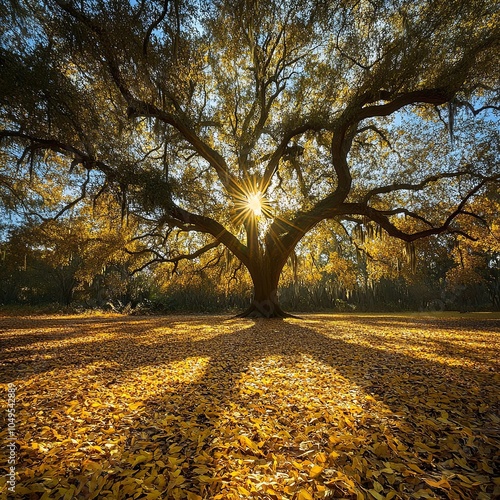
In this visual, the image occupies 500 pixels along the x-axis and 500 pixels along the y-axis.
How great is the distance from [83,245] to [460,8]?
47.2ft

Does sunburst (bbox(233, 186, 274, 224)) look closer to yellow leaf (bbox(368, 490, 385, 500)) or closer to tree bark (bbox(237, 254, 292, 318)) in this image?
tree bark (bbox(237, 254, 292, 318))

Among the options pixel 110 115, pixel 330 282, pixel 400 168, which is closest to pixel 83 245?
pixel 110 115

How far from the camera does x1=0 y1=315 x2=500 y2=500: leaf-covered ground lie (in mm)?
1465

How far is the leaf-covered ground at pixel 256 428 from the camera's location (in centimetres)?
146

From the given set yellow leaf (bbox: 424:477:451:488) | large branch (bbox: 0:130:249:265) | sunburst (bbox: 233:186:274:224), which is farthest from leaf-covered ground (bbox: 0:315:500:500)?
sunburst (bbox: 233:186:274:224)

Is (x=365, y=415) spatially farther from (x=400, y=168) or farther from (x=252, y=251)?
(x=400, y=168)

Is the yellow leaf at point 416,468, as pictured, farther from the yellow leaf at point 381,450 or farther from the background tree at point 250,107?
the background tree at point 250,107

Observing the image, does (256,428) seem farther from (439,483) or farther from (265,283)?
(265,283)

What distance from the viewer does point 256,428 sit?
6.66 feet

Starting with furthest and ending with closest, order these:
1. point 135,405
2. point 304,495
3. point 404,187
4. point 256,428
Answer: point 404,187
point 135,405
point 256,428
point 304,495

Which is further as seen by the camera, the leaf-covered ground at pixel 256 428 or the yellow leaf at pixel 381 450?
the yellow leaf at pixel 381 450

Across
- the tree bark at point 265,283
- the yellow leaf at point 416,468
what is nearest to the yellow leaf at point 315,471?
the yellow leaf at point 416,468

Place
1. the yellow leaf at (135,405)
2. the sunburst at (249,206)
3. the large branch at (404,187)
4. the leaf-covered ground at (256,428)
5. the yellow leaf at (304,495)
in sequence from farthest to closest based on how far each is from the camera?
the sunburst at (249,206), the large branch at (404,187), the yellow leaf at (135,405), the leaf-covered ground at (256,428), the yellow leaf at (304,495)

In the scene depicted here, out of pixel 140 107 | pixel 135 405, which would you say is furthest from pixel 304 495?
pixel 140 107
